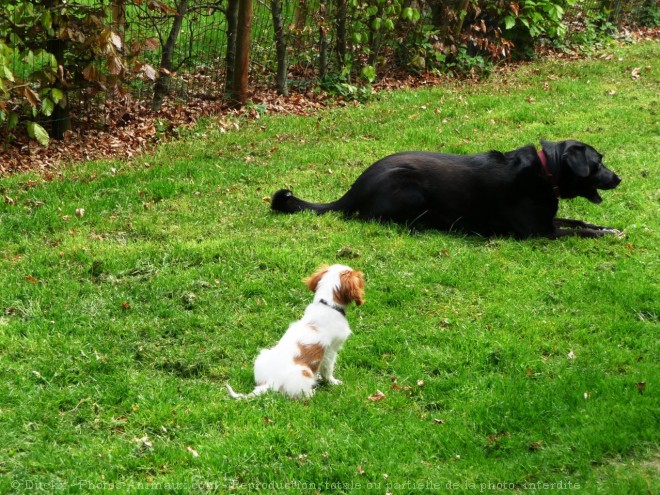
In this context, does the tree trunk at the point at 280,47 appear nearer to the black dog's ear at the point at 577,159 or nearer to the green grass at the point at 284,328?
the green grass at the point at 284,328

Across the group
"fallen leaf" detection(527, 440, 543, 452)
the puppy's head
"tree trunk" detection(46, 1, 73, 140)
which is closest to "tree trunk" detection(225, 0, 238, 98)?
"tree trunk" detection(46, 1, 73, 140)

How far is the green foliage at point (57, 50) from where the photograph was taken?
8062 mm

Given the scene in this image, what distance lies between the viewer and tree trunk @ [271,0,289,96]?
36.8 ft

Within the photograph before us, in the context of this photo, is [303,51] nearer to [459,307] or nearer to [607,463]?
[459,307]

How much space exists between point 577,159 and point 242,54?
18.9 ft

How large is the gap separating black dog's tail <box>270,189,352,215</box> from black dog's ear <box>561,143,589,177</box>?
7.08ft

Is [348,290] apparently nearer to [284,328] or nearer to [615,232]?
[284,328]

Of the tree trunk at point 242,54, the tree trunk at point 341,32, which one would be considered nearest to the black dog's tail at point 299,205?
the tree trunk at point 242,54

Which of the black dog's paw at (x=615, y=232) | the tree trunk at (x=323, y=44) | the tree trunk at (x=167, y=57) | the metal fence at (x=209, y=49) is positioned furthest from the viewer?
the tree trunk at (x=323, y=44)

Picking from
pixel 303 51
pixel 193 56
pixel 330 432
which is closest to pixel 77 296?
pixel 330 432

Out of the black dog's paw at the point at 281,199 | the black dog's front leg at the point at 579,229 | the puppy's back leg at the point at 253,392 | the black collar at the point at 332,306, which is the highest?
the black collar at the point at 332,306

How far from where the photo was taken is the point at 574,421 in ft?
13.8

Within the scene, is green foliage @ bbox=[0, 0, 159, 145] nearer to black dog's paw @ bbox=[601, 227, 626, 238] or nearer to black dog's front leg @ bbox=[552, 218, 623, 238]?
black dog's front leg @ bbox=[552, 218, 623, 238]

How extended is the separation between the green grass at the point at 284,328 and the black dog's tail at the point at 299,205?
0.19m
